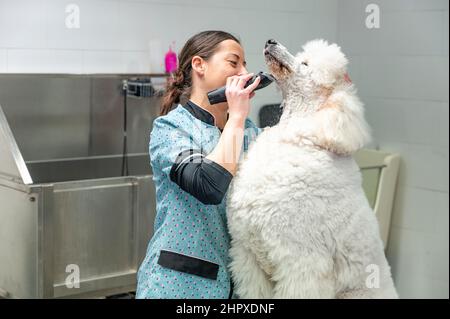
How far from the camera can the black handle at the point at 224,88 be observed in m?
1.28

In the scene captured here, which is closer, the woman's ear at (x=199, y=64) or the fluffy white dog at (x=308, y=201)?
the fluffy white dog at (x=308, y=201)

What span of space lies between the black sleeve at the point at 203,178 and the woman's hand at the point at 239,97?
4.1 inches

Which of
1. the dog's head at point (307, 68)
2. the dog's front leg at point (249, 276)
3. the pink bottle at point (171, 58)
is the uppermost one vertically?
the pink bottle at point (171, 58)

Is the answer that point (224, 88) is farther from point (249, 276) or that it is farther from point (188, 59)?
point (249, 276)

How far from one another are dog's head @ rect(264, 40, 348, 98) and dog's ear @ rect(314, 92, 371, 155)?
0.04m

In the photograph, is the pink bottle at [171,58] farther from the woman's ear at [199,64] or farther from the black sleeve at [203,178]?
the black sleeve at [203,178]

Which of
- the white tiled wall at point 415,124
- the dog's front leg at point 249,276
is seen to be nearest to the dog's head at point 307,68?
the dog's front leg at point 249,276

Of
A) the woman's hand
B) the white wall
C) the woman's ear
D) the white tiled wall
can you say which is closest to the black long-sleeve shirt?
the woman's hand

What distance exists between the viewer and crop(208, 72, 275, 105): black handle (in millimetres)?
1283

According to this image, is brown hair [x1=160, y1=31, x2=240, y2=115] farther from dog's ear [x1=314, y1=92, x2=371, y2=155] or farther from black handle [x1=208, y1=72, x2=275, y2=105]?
dog's ear [x1=314, y1=92, x2=371, y2=155]

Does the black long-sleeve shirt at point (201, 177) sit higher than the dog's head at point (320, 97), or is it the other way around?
the dog's head at point (320, 97)

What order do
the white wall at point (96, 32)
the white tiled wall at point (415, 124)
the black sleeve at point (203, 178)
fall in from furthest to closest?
the white tiled wall at point (415, 124)
the white wall at point (96, 32)
the black sleeve at point (203, 178)

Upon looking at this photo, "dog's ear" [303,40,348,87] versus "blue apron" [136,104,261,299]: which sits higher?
"dog's ear" [303,40,348,87]

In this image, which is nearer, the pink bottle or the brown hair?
the brown hair
